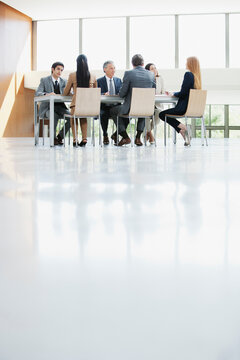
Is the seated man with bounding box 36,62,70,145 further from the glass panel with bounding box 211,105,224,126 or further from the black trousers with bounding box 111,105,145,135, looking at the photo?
the glass panel with bounding box 211,105,224,126

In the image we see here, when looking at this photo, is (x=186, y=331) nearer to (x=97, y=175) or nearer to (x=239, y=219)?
(x=239, y=219)

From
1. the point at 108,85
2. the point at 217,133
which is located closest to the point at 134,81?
the point at 108,85

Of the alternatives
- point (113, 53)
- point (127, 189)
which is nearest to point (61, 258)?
point (127, 189)

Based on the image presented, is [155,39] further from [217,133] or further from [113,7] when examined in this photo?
[217,133]

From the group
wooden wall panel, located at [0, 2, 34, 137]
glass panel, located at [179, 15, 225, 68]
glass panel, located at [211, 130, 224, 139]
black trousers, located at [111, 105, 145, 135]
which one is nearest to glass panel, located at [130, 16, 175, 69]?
glass panel, located at [179, 15, 225, 68]

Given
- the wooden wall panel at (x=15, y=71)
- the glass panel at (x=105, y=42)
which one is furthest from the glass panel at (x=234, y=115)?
the wooden wall panel at (x=15, y=71)

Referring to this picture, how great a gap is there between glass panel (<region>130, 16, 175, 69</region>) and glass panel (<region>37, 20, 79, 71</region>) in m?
1.60

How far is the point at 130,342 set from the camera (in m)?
0.28

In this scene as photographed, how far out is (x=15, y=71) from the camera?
1155 centimetres

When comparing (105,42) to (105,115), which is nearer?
(105,115)

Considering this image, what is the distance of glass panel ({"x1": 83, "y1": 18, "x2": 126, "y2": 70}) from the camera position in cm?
1198

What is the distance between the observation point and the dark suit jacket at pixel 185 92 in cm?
494

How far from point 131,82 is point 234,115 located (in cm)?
934

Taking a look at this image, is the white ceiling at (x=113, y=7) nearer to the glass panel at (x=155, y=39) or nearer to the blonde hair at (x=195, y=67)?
the glass panel at (x=155, y=39)
